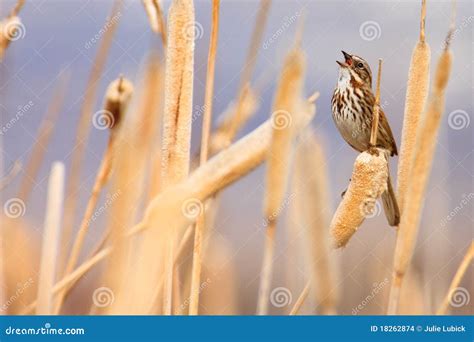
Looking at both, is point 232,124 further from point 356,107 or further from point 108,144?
point 356,107

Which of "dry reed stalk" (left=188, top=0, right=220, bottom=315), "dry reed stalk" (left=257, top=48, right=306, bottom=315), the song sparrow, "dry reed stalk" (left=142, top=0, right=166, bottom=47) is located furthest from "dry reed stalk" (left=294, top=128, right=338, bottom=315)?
the song sparrow

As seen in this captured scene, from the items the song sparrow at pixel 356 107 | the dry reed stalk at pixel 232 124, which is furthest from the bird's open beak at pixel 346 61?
the dry reed stalk at pixel 232 124

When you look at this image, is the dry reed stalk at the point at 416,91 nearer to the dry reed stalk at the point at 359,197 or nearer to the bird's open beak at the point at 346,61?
the dry reed stalk at the point at 359,197

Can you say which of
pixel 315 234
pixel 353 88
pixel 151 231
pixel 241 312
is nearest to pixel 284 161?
pixel 315 234

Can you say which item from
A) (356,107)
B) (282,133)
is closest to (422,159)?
(282,133)

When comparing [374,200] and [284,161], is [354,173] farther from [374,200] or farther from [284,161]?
[284,161]

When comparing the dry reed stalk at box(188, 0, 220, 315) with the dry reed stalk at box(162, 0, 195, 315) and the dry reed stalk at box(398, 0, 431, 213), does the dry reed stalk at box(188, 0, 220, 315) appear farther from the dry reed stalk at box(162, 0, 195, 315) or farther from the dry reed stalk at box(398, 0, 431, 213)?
the dry reed stalk at box(398, 0, 431, 213)

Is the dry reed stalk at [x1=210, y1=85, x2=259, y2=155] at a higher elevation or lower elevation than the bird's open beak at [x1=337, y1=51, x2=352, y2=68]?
lower
